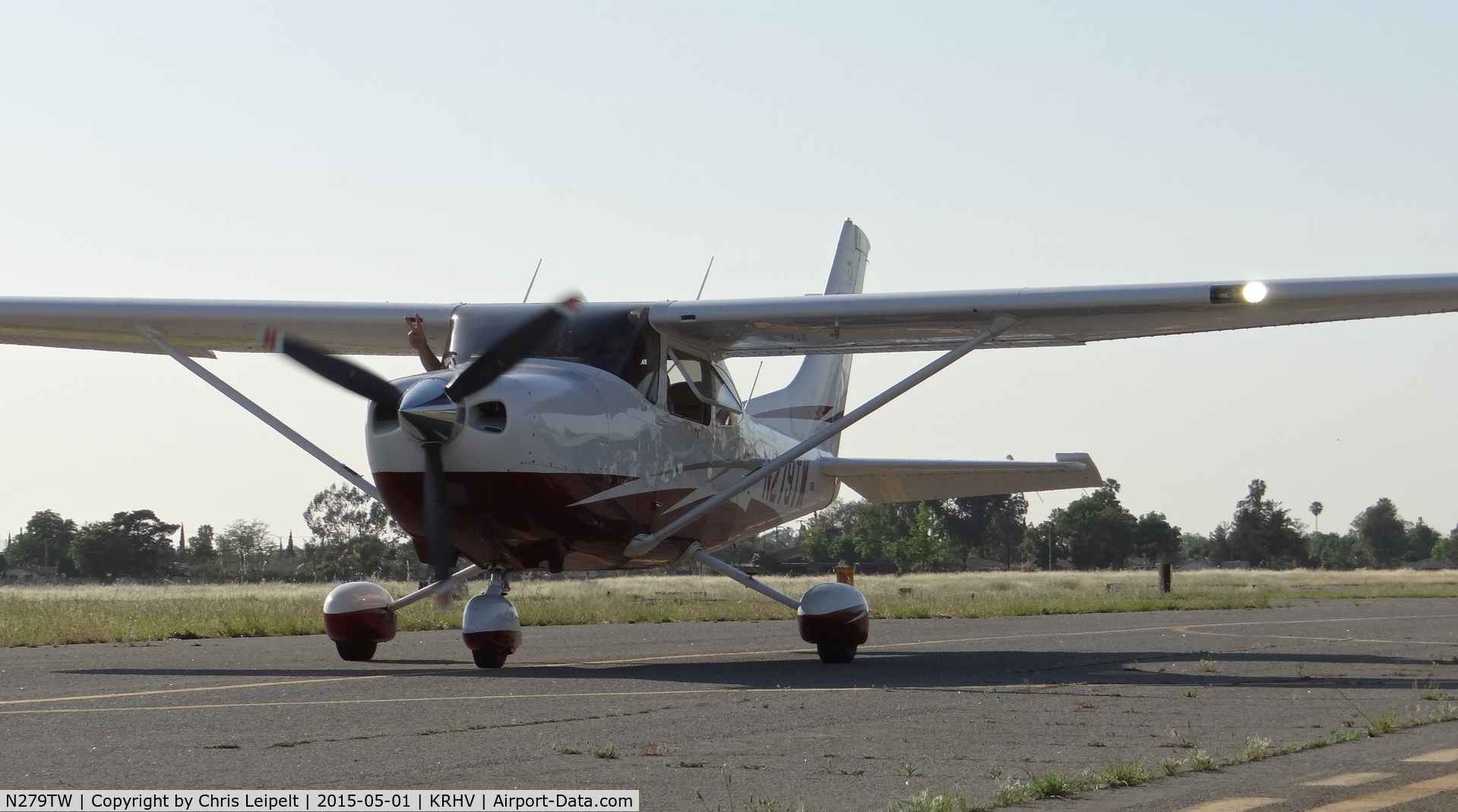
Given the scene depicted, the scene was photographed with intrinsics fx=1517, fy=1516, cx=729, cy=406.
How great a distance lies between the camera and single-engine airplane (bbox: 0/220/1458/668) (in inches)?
454

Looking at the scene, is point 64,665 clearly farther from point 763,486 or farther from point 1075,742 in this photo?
point 1075,742

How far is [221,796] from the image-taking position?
545 cm

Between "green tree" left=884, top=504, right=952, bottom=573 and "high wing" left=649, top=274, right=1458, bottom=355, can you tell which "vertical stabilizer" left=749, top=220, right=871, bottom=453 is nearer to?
"high wing" left=649, top=274, right=1458, bottom=355

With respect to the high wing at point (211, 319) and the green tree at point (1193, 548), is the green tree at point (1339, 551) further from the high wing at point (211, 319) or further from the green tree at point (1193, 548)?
the high wing at point (211, 319)

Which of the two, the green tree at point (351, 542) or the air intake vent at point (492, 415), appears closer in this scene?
the air intake vent at point (492, 415)

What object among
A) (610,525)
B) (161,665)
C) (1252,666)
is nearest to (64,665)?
(161,665)

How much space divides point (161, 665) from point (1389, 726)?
9.31 metres

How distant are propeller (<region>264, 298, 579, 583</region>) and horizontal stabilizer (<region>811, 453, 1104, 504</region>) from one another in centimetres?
695

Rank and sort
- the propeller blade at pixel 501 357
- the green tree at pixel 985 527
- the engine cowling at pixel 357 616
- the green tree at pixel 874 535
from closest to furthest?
the propeller blade at pixel 501 357
the engine cowling at pixel 357 616
the green tree at pixel 874 535
the green tree at pixel 985 527

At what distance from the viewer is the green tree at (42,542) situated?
117 m

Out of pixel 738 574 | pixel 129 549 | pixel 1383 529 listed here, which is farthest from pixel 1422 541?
pixel 738 574
